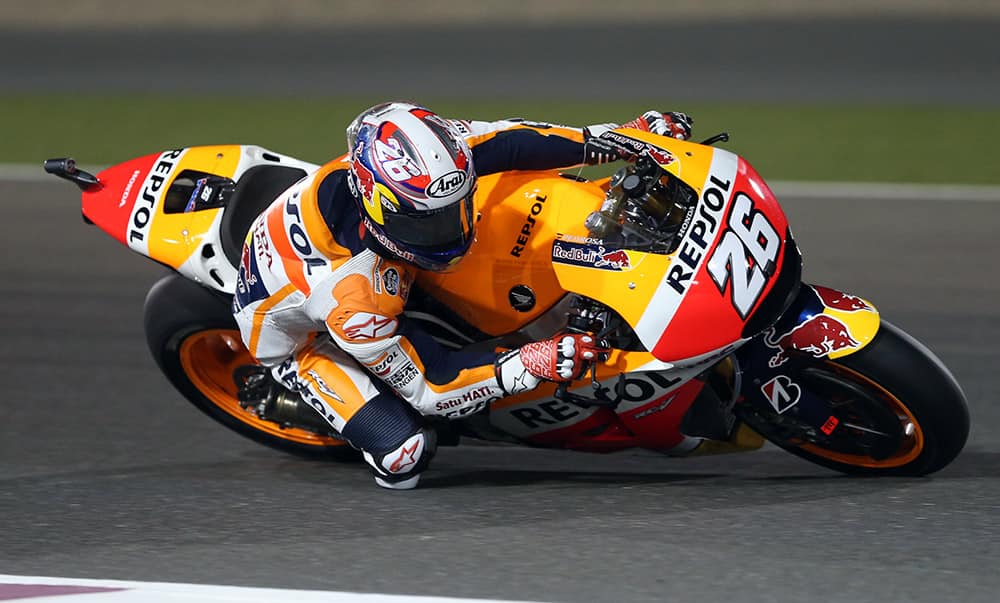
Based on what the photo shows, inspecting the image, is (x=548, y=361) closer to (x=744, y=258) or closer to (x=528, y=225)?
(x=528, y=225)

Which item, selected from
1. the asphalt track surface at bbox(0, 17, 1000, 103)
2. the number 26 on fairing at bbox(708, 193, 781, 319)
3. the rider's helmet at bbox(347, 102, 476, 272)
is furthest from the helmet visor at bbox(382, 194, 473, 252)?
the asphalt track surface at bbox(0, 17, 1000, 103)

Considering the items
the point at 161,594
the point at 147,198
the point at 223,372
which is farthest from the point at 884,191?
the point at 161,594

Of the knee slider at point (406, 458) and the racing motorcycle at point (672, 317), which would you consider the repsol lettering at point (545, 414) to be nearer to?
the racing motorcycle at point (672, 317)

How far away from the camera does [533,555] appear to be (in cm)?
405

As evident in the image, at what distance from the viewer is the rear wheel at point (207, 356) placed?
5188 mm

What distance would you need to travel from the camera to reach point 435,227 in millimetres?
4121

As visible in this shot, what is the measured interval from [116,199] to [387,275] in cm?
131

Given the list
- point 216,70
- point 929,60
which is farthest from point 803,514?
point 216,70

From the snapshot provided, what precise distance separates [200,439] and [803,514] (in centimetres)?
237

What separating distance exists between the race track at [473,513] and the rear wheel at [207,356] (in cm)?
8

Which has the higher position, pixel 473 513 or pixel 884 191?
pixel 884 191

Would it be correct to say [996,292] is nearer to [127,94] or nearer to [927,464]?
[927,464]

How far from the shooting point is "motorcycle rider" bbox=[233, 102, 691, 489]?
4.15m

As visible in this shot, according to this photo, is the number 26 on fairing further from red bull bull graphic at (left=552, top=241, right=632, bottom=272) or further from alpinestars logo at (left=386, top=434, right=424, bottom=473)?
alpinestars logo at (left=386, top=434, right=424, bottom=473)
